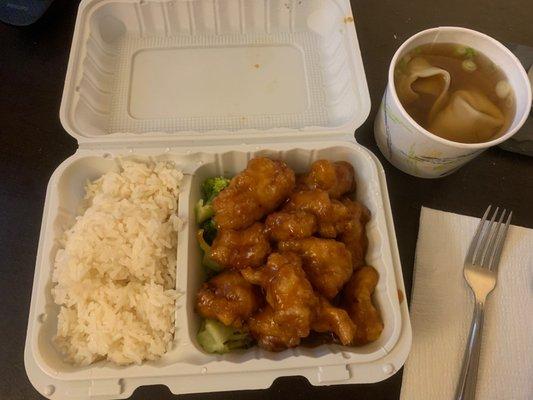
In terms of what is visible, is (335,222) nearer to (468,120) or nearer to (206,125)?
(468,120)

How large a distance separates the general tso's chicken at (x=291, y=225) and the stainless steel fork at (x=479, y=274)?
631 mm

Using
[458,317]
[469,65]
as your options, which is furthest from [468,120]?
[458,317]

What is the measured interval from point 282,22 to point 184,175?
3.32 ft

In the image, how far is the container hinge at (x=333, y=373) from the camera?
1312mm

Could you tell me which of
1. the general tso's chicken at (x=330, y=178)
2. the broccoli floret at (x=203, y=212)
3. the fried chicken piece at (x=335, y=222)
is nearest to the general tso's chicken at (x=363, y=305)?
the fried chicken piece at (x=335, y=222)

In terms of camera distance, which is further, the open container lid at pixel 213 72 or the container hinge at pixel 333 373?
the open container lid at pixel 213 72

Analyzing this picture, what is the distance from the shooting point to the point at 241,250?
4.75ft

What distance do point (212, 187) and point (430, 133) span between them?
826mm

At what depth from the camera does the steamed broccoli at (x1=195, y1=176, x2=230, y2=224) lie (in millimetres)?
1611

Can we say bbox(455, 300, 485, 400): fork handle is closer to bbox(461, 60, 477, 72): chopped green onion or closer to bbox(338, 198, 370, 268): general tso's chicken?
bbox(338, 198, 370, 268): general tso's chicken

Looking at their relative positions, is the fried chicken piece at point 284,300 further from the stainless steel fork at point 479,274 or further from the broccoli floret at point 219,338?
the stainless steel fork at point 479,274

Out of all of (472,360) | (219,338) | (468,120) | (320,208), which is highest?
(468,120)

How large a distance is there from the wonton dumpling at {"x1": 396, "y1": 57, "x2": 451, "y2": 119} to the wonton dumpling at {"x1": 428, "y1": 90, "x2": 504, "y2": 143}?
44 millimetres

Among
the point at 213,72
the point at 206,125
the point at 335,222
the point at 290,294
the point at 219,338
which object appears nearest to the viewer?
the point at 290,294
